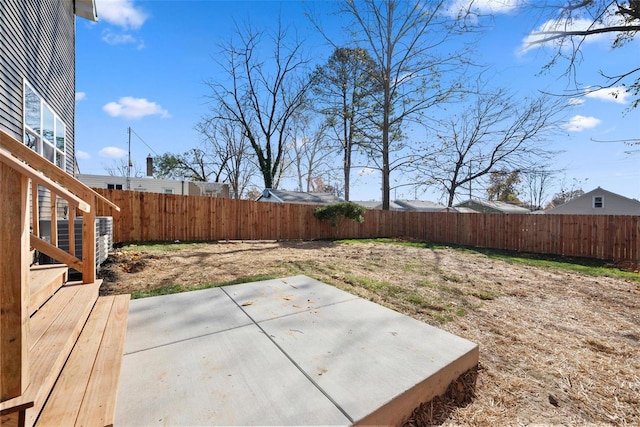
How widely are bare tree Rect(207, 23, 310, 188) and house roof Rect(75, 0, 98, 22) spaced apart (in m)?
8.64

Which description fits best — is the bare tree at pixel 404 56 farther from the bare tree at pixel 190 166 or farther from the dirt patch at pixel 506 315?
the bare tree at pixel 190 166

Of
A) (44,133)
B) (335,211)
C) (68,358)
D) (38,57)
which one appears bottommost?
(68,358)

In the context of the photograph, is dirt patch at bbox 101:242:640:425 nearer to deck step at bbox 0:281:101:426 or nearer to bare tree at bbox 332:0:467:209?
deck step at bbox 0:281:101:426

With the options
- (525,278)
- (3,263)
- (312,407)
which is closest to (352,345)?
(312,407)

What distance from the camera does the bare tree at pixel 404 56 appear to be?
12758 millimetres

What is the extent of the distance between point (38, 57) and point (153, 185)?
1514cm

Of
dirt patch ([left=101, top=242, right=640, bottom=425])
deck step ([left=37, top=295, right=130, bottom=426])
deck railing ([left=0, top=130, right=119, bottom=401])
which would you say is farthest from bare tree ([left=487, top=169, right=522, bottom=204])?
deck railing ([left=0, top=130, right=119, bottom=401])

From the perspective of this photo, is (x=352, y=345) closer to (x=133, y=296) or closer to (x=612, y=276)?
(x=133, y=296)

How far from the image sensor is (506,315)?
3.05 m

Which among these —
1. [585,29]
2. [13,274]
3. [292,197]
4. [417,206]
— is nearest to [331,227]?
[292,197]

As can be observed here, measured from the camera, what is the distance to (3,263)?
1038 millimetres

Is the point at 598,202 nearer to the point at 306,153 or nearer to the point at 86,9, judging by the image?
the point at 306,153

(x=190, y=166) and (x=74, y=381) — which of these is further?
(x=190, y=166)

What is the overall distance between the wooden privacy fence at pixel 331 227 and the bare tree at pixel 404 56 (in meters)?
4.50
